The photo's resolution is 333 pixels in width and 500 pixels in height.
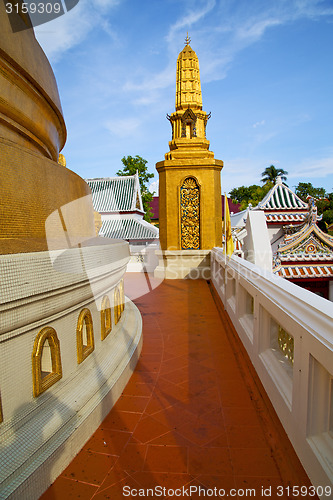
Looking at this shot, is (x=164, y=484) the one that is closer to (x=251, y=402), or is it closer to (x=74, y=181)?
(x=251, y=402)

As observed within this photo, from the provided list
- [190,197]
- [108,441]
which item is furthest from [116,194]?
[108,441]

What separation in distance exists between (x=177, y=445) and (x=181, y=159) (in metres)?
8.99

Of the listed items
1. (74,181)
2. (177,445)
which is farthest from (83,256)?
(177,445)

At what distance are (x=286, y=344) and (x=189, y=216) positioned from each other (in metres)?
7.93

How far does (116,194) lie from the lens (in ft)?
84.2

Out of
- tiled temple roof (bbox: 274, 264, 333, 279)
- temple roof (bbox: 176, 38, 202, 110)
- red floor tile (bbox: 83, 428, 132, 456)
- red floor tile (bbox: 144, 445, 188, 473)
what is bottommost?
red floor tile (bbox: 144, 445, 188, 473)

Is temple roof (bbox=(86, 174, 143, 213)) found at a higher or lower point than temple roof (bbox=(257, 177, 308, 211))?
higher

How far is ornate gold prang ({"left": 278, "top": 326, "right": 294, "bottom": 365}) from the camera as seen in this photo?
8.09 feet

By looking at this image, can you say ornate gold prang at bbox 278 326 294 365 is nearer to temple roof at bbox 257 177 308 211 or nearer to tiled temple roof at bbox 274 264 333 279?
tiled temple roof at bbox 274 264 333 279

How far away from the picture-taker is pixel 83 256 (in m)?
2.54

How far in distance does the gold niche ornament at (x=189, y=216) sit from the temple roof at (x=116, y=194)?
45.2 ft

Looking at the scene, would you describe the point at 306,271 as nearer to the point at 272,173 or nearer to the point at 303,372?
the point at 303,372

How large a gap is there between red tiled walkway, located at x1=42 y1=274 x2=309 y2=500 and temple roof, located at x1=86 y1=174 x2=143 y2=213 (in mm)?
20877

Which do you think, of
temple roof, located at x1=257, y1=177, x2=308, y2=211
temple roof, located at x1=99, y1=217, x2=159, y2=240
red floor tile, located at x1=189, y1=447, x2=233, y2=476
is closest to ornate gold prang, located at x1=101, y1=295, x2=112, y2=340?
red floor tile, located at x1=189, y1=447, x2=233, y2=476
